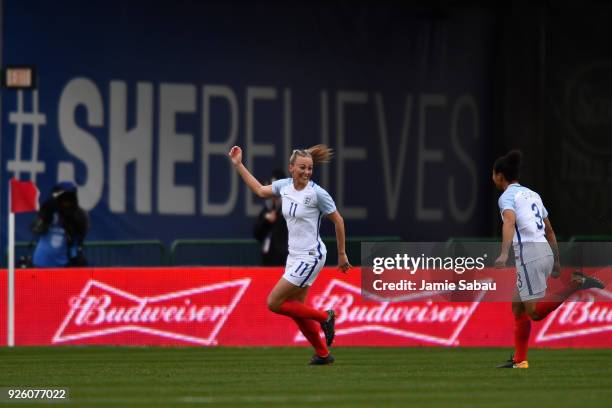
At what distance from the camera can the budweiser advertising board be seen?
21.1 m

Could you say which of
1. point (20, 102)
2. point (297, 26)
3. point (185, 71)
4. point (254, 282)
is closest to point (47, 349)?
point (254, 282)

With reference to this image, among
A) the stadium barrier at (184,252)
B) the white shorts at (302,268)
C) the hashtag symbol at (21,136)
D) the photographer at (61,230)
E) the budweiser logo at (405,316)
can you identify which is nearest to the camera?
the white shorts at (302,268)

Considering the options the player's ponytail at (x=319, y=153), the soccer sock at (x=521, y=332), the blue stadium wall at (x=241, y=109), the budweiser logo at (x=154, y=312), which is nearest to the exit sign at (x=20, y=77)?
the budweiser logo at (x=154, y=312)

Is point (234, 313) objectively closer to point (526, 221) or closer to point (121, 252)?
point (121, 252)

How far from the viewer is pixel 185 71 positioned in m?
28.7

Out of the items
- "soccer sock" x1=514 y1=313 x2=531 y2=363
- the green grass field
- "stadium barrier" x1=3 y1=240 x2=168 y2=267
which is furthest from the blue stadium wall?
"soccer sock" x1=514 y1=313 x2=531 y2=363

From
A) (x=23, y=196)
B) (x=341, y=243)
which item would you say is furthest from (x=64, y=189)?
(x=341, y=243)

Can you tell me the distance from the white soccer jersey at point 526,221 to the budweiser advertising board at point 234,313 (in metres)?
6.16

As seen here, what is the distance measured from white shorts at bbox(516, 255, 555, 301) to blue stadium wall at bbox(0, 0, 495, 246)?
1299 cm

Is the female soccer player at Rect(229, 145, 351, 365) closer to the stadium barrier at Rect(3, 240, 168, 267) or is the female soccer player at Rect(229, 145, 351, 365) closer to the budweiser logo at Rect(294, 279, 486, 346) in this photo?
the budweiser logo at Rect(294, 279, 486, 346)

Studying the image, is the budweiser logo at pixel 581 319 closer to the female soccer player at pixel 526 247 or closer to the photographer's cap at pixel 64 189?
the female soccer player at pixel 526 247

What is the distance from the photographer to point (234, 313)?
21.3 meters

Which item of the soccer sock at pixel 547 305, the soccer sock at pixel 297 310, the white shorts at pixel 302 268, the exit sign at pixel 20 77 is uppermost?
the exit sign at pixel 20 77

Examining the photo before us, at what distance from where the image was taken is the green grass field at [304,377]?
12.0 metres
